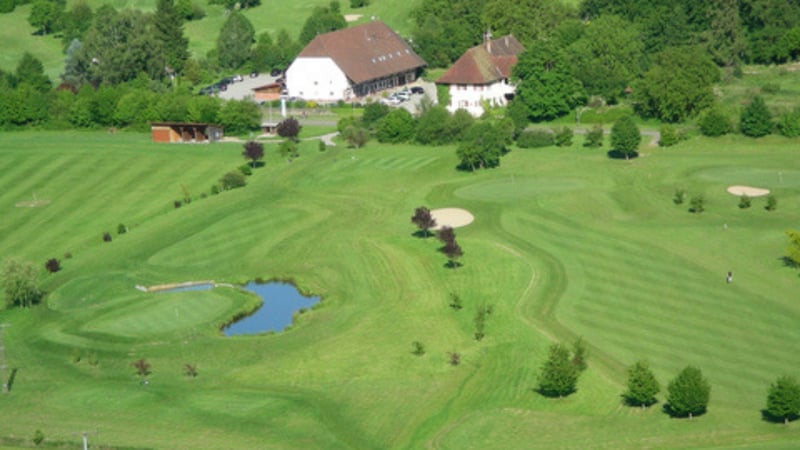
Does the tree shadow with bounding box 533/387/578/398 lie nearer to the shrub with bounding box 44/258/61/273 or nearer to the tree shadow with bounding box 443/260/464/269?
the tree shadow with bounding box 443/260/464/269

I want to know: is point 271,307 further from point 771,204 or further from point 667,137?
point 667,137

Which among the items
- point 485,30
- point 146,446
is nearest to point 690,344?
point 146,446

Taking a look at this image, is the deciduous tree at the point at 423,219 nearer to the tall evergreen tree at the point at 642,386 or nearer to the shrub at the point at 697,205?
the shrub at the point at 697,205

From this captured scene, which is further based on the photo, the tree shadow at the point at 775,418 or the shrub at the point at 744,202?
the shrub at the point at 744,202

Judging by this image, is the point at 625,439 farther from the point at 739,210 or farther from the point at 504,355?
the point at 739,210

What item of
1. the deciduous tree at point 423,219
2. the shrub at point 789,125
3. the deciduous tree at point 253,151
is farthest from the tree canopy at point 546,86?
the deciduous tree at point 423,219
